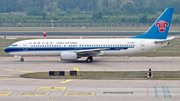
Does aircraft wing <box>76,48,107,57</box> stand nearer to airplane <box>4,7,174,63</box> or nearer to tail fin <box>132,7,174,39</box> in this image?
airplane <box>4,7,174,63</box>

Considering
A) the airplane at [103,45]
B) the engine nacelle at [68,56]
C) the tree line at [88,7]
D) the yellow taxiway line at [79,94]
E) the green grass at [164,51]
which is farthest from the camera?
the tree line at [88,7]

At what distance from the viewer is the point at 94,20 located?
10362 centimetres

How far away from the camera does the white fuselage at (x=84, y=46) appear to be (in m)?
36.3

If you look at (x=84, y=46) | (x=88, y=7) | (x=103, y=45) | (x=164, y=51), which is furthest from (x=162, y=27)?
(x=88, y=7)

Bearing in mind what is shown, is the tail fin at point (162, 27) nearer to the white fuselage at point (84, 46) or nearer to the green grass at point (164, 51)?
the white fuselage at point (84, 46)

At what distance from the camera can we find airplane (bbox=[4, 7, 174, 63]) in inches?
1428

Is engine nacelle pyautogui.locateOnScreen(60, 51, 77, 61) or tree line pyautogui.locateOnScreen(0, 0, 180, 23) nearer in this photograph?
engine nacelle pyautogui.locateOnScreen(60, 51, 77, 61)

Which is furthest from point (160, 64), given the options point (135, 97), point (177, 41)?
point (177, 41)

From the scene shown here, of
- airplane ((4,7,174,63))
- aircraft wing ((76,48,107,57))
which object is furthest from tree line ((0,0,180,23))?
aircraft wing ((76,48,107,57))

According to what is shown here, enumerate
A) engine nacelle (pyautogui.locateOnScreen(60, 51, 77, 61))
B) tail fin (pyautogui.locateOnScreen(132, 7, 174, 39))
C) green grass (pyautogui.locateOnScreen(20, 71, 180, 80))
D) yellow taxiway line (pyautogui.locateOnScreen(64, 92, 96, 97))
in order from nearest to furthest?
yellow taxiway line (pyautogui.locateOnScreen(64, 92, 96, 97)), green grass (pyautogui.locateOnScreen(20, 71, 180, 80)), engine nacelle (pyautogui.locateOnScreen(60, 51, 77, 61)), tail fin (pyautogui.locateOnScreen(132, 7, 174, 39))

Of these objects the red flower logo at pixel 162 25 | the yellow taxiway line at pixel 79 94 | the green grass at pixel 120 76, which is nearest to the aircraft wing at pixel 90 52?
the green grass at pixel 120 76

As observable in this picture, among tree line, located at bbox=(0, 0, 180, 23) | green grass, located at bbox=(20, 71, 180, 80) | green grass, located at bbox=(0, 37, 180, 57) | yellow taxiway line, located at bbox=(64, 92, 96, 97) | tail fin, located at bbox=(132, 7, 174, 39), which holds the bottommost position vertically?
yellow taxiway line, located at bbox=(64, 92, 96, 97)

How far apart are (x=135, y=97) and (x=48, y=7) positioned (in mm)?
135418

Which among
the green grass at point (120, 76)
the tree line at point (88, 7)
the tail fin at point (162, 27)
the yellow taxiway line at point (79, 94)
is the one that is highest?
the tree line at point (88, 7)
